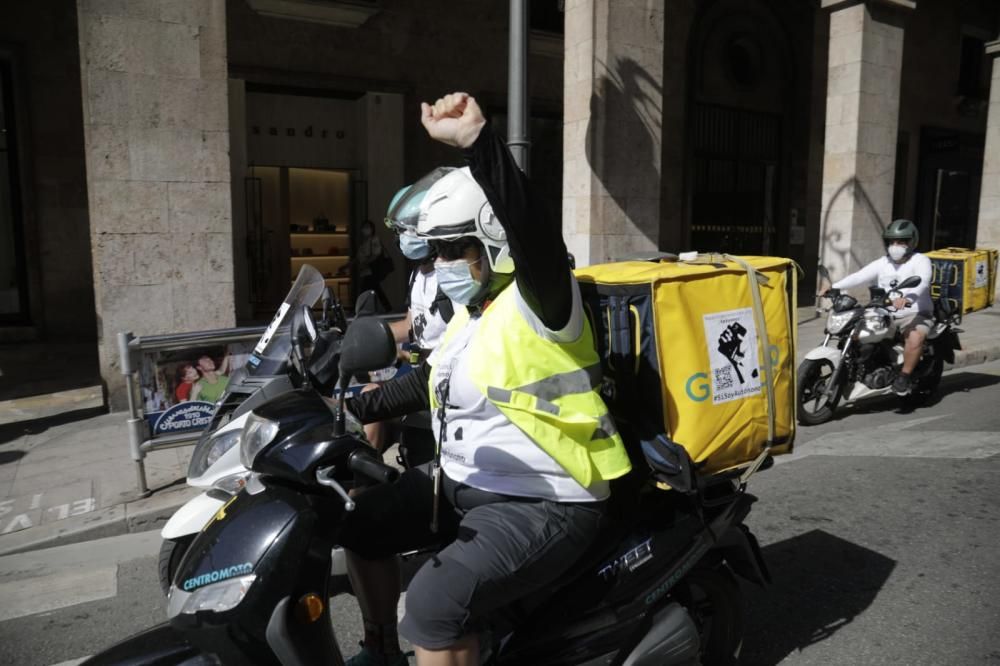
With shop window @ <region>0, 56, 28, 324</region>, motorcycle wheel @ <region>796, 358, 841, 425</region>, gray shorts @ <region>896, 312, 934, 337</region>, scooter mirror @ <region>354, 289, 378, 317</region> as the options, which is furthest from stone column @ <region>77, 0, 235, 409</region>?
gray shorts @ <region>896, 312, 934, 337</region>

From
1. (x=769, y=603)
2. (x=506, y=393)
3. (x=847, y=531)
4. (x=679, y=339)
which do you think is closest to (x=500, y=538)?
(x=506, y=393)

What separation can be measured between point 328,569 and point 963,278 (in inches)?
327

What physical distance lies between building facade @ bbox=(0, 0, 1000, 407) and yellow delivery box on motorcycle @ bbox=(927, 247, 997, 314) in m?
3.39

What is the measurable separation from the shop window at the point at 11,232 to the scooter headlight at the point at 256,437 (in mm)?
10604

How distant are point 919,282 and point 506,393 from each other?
6.01m

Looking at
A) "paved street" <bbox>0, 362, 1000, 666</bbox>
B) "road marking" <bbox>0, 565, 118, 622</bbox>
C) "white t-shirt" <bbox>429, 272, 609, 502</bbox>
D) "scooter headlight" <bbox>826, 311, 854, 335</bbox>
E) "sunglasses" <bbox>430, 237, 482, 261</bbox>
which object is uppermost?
"sunglasses" <bbox>430, 237, 482, 261</bbox>

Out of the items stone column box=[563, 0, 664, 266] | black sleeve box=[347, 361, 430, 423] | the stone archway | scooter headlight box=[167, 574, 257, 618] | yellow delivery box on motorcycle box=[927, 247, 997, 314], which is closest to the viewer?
scooter headlight box=[167, 574, 257, 618]

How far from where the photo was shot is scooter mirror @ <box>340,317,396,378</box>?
78.4 inches

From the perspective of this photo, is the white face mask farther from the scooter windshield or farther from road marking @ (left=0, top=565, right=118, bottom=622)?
road marking @ (left=0, top=565, right=118, bottom=622)

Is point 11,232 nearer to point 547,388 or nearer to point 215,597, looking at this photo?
point 215,597

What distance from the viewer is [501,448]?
212 cm

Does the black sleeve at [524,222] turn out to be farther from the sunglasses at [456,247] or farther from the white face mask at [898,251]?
the white face mask at [898,251]

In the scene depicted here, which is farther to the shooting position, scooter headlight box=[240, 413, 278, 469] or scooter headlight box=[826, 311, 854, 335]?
scooter headlight box=[826, 311, 854, 335]

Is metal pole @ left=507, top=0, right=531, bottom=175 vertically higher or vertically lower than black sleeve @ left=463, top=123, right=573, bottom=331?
higher
